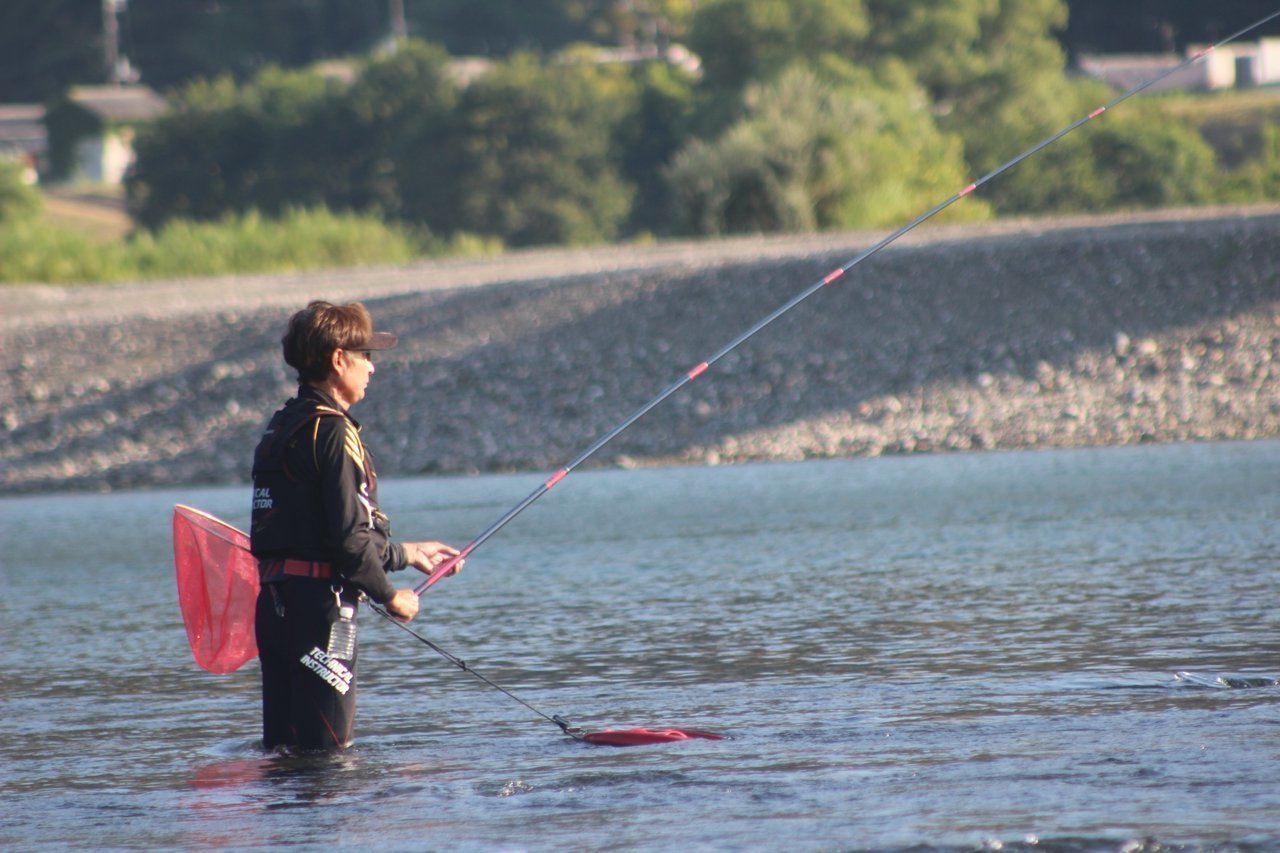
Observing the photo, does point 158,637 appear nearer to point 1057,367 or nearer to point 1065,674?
point 1065,674

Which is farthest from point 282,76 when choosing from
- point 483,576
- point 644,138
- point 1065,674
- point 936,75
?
point 1065,674

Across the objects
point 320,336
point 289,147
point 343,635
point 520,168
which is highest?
point 289,147

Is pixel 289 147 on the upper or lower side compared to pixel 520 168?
upper

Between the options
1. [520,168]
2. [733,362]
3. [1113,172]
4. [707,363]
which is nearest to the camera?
[707,363]

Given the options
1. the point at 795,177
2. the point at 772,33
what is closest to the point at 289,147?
the point at 772,33

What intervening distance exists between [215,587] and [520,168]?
48.5 m

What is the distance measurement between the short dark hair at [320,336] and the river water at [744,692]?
1.30 meters

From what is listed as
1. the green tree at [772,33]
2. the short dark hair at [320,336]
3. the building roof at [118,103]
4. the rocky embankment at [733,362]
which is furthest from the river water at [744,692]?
the building roof at [118,103]

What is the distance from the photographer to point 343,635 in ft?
20.6

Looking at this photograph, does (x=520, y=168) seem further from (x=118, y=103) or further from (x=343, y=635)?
(x=343, y=635)

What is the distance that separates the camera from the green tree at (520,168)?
54031 mm

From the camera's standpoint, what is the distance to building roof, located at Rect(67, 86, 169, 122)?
76.2m

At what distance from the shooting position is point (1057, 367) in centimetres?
2100

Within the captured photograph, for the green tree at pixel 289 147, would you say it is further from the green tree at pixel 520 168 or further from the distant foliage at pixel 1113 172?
the distant foliage at pixel 1113 172
